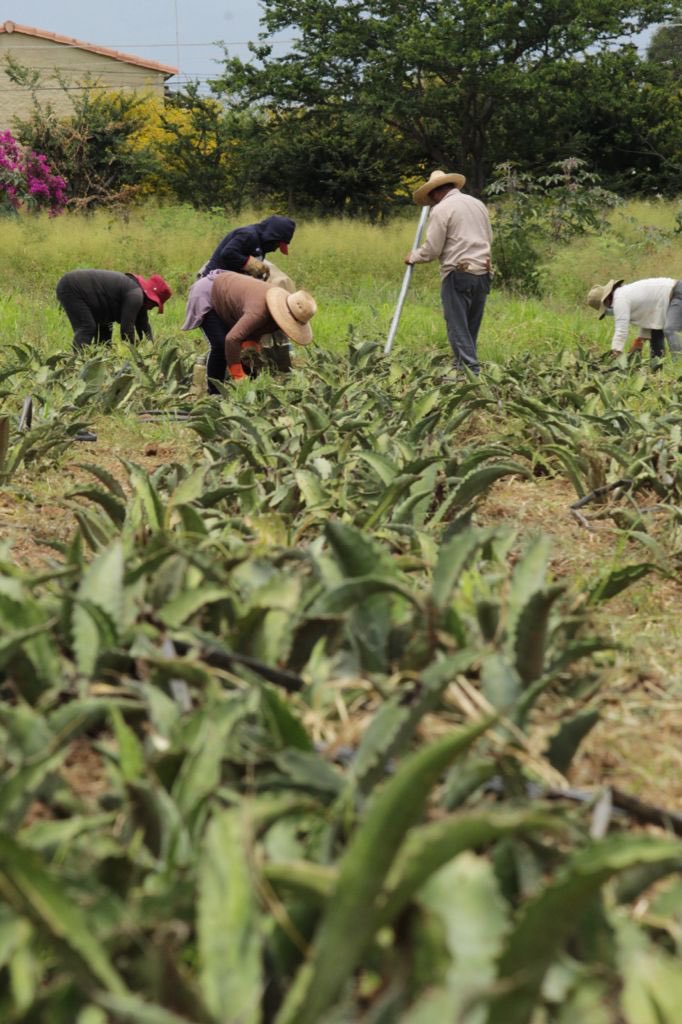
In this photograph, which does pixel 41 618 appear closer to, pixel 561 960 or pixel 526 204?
pixel 561 960

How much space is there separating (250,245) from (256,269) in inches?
7.2

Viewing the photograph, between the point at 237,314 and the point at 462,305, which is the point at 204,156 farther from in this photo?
the point at 237,314

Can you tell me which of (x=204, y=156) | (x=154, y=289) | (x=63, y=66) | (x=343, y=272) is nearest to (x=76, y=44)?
(x=63, y=66)

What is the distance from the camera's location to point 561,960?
97 cm

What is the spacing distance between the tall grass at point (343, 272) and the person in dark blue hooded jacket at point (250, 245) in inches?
54.6

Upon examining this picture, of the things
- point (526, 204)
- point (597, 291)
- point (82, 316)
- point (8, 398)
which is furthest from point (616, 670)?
point (526, 204)

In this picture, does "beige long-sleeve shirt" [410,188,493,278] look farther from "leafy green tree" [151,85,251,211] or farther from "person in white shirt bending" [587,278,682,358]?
"leafy green tree" [151,85,251,211]

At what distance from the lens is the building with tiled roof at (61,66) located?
3869 centimetres

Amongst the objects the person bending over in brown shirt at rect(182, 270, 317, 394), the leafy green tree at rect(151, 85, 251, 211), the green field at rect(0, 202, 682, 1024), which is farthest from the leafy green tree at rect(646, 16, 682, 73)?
the green field at rect(0, 202, 682, 1024)

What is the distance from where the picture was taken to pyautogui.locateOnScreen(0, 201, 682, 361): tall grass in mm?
10023

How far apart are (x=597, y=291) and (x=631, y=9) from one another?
2811 cm

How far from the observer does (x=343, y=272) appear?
1579 centimetres

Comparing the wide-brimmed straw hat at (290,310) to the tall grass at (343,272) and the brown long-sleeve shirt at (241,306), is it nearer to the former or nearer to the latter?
the brown long-sleeve shirt at (241,306)

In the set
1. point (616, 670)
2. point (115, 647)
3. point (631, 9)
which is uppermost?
point (631, 9)
